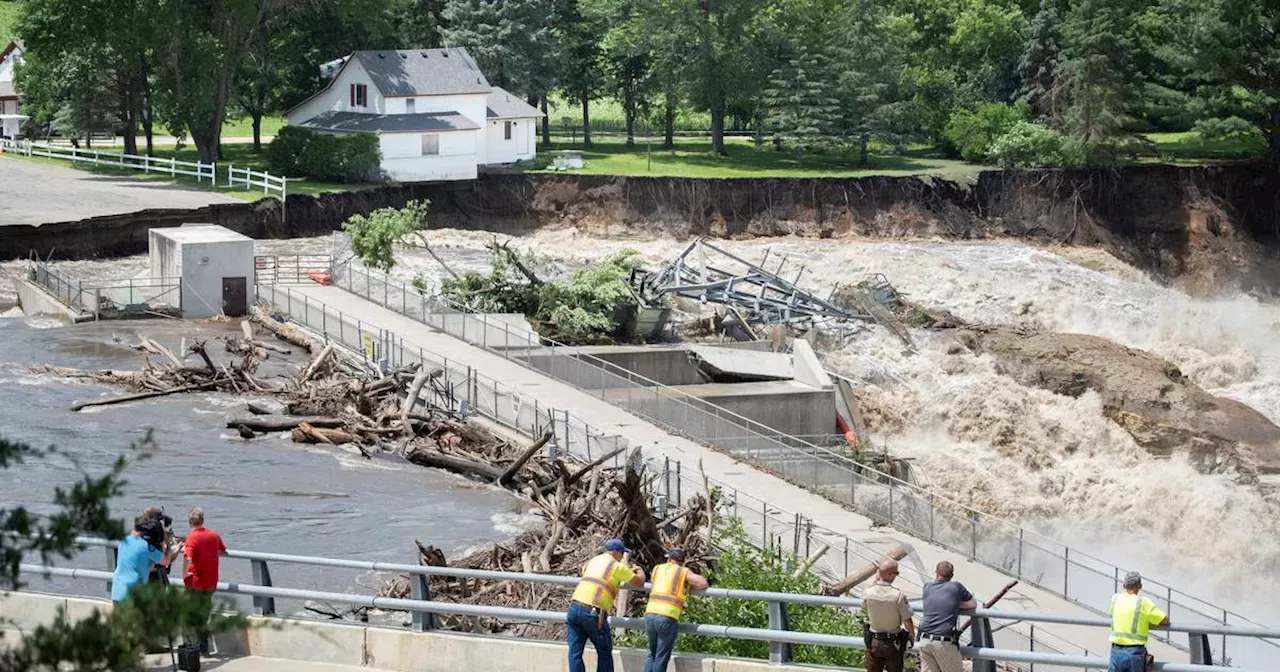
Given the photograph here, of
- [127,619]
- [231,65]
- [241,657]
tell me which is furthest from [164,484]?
[231,65]

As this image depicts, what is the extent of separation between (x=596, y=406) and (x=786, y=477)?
6.51m

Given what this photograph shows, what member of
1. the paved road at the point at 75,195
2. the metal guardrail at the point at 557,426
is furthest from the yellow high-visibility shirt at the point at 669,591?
the paved road at the point at 75,195

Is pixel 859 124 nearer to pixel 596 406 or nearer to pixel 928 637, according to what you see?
pixel 596 406

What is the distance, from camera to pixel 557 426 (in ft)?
111

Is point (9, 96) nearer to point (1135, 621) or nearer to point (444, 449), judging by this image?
point (444, 449)

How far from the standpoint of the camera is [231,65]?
243 feet

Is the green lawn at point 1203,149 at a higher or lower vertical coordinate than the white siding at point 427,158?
higher

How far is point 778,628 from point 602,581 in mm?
1653

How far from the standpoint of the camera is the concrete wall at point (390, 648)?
1595 centimetres

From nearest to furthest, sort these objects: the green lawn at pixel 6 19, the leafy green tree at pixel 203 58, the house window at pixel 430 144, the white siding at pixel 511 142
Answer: the leafy green tree at pixel 203 58 < the house window at pixel 430 144 < the white siding at pixel 511 142 < the green lawn at pixel 6 19

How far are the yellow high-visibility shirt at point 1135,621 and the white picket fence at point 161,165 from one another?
54786 mm

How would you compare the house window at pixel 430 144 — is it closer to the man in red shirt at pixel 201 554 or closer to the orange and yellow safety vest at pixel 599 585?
the man in red shirt at pixel 201 554

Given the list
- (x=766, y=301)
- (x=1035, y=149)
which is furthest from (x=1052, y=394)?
(x=1035, y=149)

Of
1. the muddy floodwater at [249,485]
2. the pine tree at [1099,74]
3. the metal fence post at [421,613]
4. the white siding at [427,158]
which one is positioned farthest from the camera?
the pine tree at [1099,74]
